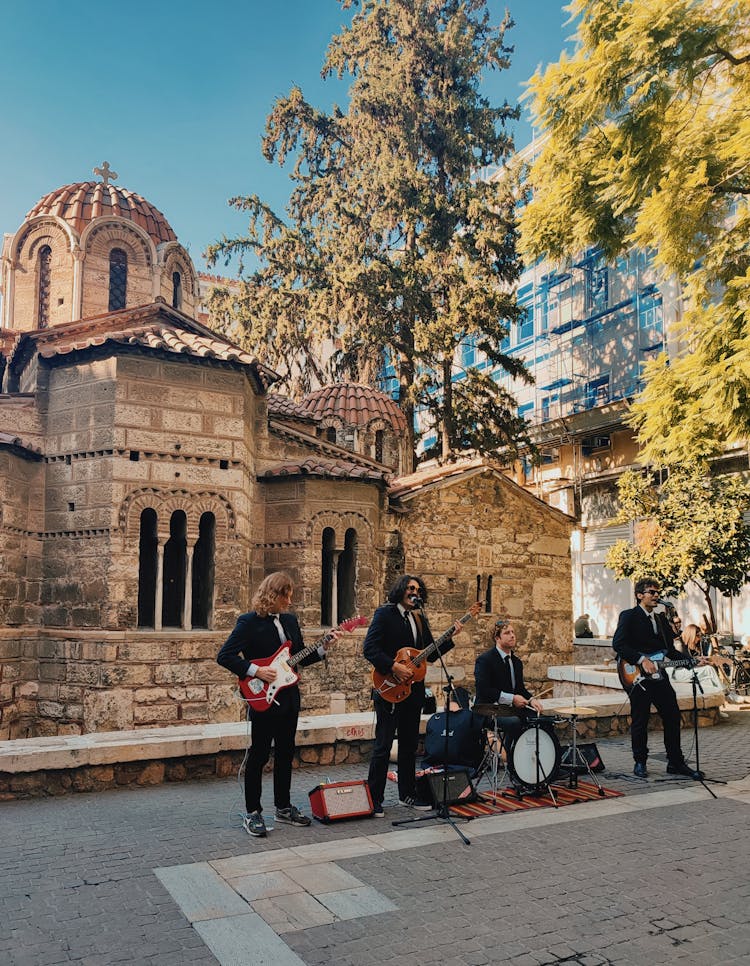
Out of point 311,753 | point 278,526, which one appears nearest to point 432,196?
point 278,526

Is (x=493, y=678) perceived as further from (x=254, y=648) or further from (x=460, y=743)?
(x=254, y=648)

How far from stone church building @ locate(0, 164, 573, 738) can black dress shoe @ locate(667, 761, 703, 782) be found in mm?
6719

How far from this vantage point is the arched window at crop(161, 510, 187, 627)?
12.5 meters

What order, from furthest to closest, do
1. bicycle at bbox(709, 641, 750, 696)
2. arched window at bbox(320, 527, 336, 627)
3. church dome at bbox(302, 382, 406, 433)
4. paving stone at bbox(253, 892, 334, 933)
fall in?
1. church dome at bbox(302, 382, 406, 433)
2. bicycle at bbox(709, 641, 750, 696)
3. arched window at bbox(320, 527, 336, 627)
4. paving stone at bbox(253, 892, 334, 933)

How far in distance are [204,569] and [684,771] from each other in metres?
7.71

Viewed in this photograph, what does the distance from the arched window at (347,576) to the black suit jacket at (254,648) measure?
26.2ft

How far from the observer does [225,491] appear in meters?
12.6

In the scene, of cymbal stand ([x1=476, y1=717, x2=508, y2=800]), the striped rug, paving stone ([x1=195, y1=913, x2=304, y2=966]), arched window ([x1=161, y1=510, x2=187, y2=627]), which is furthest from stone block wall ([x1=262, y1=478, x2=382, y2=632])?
paving stone ([x1=195, y1=913, x2=304, y2=966])

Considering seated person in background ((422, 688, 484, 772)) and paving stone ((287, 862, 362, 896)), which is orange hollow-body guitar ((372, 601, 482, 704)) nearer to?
seated person in background ((422, 688, 484, 772))

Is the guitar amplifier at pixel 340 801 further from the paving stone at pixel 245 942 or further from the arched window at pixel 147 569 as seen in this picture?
the arched window at pixel 147 569

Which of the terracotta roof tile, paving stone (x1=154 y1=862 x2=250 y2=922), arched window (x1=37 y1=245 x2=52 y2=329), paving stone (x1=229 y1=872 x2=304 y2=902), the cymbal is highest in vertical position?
arched window (x1=37 y1=245 x2=52 y2=329)

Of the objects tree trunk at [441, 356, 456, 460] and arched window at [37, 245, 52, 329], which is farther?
tree trunk at [441, 356, 456, 460]

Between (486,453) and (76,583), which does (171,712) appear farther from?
(486,453)

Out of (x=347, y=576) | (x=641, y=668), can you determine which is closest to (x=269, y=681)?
(x=641, y=668)
